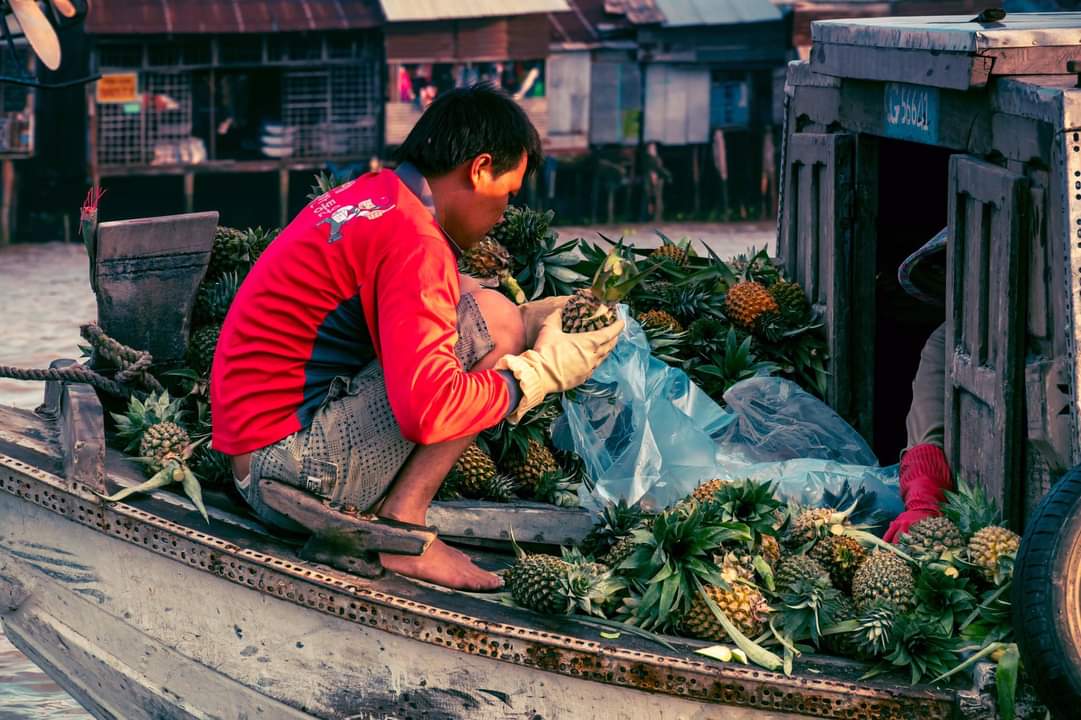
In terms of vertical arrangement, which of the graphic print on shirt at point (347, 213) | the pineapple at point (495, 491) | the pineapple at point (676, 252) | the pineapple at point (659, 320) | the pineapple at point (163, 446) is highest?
the graphic print on shirt at point (347, 213)

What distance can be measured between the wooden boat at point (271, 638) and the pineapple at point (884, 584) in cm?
20

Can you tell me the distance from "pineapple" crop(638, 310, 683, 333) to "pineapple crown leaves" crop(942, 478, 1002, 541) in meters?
1.47

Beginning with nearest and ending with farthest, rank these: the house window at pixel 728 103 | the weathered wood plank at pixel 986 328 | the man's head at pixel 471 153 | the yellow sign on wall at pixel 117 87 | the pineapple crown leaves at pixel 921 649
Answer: the pineapple crown leaves at pixel 921 649
the man's head at pixel 471 153
the weathered wood plank at pixel 986 328
the yellow sign on wall at pixel 117 87
the house window at pixel 728 103

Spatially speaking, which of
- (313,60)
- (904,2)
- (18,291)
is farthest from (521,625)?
(904,2)

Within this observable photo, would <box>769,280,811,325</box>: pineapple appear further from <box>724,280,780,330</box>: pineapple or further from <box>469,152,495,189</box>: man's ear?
<box>469,152,495,189</box>: man's ear

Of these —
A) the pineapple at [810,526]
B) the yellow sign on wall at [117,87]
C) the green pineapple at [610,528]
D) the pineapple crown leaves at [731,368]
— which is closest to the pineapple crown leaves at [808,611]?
the pineapple at [810,526]

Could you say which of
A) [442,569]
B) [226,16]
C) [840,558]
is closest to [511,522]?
[442,569]

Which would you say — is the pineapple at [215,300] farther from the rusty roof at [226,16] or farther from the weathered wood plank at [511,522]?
the rusty roof at [226,16]

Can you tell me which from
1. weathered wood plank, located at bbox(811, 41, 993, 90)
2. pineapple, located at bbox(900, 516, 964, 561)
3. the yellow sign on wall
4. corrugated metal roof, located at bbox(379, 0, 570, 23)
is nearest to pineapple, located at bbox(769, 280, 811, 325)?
weathered wood plank, located at bbox(811, 41, 993, 90)

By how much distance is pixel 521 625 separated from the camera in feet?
12.3

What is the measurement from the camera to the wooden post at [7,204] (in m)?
18.0

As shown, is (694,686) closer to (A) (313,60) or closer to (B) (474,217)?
(B) (474,217)

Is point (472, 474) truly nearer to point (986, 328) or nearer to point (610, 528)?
point (610, 528)

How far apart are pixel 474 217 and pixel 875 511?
5.42 ft
